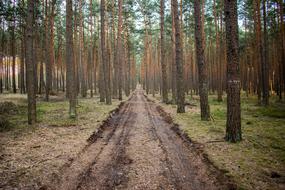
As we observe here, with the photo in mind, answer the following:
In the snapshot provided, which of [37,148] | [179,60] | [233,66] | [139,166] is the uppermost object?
[179,60]

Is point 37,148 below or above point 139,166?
above

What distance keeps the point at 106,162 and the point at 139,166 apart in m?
0.96

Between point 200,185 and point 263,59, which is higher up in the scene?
point 263,59

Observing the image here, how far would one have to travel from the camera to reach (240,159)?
6.00 meters

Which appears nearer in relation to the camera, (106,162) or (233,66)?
(106,162)

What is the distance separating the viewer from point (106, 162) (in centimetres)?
625

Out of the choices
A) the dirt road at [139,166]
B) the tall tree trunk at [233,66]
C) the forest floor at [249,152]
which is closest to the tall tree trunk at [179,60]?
the forest floor at [249,152]

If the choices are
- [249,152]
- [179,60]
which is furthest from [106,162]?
[179,60]

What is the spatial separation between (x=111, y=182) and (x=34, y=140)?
185 inches

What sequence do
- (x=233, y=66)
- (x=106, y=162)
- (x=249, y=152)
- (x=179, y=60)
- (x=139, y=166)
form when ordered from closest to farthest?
(x=139, y=166)
(x=106, y=162)
(x=249, y=152)
(x=233, y=66)
(x=179, y=60)

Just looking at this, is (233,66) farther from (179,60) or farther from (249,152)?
(179,60)

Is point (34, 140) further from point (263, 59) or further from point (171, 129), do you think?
point (263, 59)

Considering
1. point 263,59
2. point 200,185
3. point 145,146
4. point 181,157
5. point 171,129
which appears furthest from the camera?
point 263,59

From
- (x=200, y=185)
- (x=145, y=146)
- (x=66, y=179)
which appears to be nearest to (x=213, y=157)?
(x=200, y=185)
